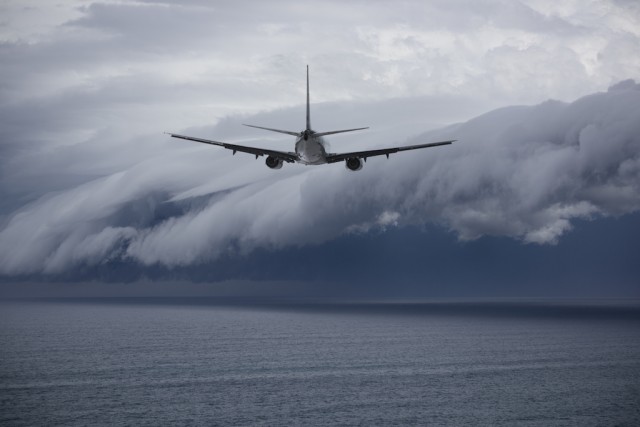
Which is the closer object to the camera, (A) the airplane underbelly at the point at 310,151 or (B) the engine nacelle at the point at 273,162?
(A) the airplane underbelly at the point at 310,151

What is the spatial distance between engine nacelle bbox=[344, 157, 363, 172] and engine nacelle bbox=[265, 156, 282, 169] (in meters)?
10.4

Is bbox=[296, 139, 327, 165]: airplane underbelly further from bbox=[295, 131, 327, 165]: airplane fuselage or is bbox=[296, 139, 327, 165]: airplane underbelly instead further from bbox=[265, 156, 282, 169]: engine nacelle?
bbox=[265, 156, 282, 169]: engine nacelle

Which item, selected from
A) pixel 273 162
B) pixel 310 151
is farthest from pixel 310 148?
pixel 273 162

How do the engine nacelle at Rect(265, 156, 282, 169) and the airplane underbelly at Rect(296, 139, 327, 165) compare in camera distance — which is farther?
the engine nacelle at Rect(265, 156, 282, 169)

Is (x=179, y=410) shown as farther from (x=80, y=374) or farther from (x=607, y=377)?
(x=607, y=377)

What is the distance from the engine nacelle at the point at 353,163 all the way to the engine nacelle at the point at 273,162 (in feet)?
34.0

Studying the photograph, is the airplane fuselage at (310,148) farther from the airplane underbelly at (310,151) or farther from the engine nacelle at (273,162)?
the engine nacelle at (273,162)

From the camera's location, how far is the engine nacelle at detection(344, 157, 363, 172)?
10538 centimetres

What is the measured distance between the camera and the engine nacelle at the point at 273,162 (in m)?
104

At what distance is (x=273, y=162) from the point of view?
341ft

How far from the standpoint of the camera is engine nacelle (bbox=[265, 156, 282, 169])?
104 metres

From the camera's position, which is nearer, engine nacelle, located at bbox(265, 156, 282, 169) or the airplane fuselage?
the airplane fuselage

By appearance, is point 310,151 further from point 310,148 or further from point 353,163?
point 353,163

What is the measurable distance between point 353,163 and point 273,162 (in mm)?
12315
